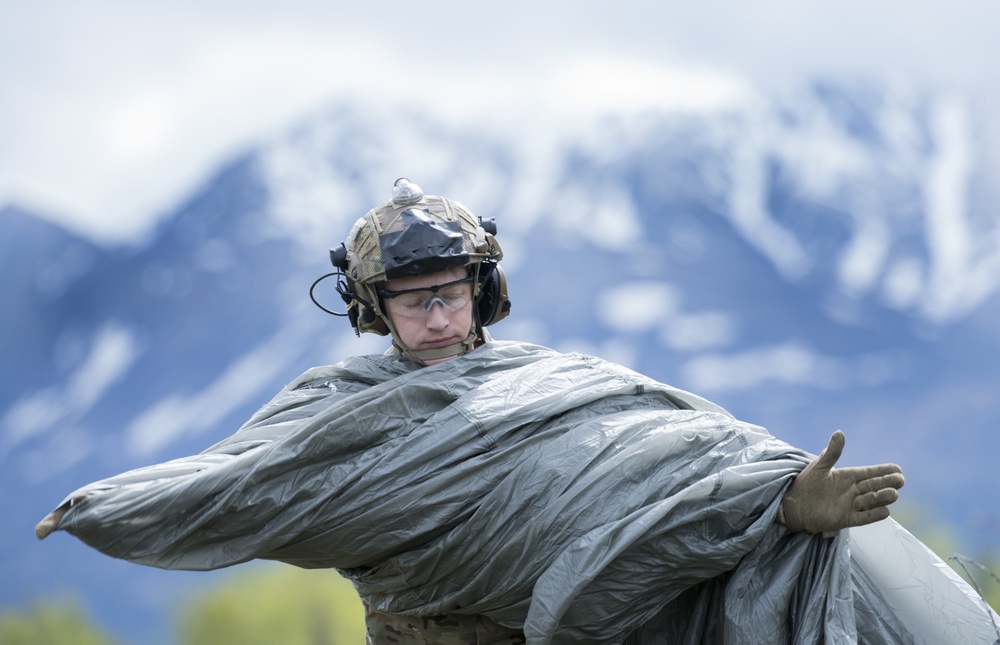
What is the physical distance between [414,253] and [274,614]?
A: 9792 mm

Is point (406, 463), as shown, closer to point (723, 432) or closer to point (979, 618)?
point (723, 432)

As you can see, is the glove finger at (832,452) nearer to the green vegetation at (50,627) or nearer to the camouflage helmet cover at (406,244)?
the camouflage helmet cover at (406,244)

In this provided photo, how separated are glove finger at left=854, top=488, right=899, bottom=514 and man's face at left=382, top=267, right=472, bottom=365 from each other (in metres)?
1.13

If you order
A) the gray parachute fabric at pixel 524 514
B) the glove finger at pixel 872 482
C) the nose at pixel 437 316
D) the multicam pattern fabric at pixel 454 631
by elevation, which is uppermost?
the nose at pixel 437 316

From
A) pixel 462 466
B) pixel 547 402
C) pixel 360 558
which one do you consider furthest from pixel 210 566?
pixel 547 402

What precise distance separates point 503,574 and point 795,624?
29.6 inches

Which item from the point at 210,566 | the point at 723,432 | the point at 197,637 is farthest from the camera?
the point at 197,637

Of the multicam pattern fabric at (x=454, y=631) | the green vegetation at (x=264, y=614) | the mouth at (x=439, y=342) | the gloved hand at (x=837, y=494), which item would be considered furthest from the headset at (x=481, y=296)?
the green vegetation at (x=264, y=614)

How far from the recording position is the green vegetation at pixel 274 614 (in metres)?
12.2

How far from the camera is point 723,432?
3.28 m

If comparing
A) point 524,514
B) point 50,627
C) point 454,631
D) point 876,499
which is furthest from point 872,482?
point 50,627

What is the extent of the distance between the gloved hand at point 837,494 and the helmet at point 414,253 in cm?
100

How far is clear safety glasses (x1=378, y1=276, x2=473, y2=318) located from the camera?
343 cm

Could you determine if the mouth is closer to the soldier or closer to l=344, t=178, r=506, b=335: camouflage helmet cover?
the soldier
